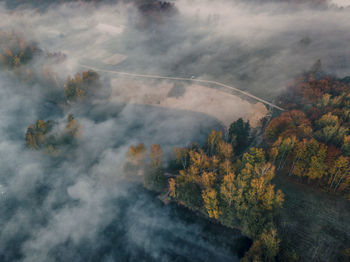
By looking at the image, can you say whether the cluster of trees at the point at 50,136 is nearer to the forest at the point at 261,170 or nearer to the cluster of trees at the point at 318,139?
the forest at the point at 261,170

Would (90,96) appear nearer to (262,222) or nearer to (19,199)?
(19,199)

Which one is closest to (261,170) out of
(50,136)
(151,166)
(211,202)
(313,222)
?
(211,202)

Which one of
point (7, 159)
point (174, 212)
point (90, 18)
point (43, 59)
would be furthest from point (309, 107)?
point (90, 18)

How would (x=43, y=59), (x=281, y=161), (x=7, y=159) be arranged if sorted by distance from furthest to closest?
(x=43, y=59)
(x=7, y=159)
(x=281, y=161)

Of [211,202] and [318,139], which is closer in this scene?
[211,202]

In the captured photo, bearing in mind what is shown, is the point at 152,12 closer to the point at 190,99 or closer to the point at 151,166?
the point at 190,99

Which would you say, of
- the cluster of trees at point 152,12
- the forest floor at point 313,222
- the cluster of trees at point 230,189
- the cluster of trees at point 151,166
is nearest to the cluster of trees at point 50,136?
the cluster of trees at point 151,166

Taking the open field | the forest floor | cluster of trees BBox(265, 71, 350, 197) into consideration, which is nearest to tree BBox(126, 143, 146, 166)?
cluster of trees BBox(265, 71, 350, 197)
